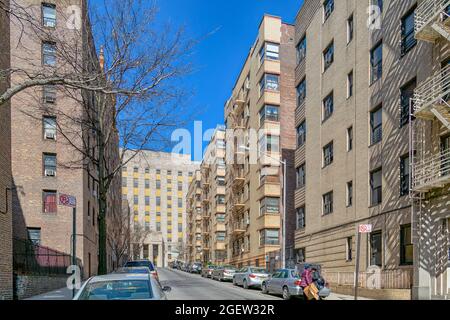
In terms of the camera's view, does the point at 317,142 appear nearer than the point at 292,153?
Yes

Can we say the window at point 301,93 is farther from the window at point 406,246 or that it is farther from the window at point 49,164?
the window at point 49,164

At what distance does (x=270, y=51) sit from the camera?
41.2m

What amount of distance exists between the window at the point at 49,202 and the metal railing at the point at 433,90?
24504 mm

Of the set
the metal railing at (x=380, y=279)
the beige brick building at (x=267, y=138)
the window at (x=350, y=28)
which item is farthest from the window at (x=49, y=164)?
the window at (x=350, y=28)

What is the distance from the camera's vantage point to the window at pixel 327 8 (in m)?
26.9

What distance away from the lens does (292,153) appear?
38719 millimetres

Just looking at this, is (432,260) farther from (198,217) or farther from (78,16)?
(198,217)

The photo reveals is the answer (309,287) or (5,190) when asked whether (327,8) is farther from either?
(5,190)

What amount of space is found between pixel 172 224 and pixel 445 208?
117 meters

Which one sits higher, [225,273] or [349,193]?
[349,193]

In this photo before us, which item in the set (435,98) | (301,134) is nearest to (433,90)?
(435,98)

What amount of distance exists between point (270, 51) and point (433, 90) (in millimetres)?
27147

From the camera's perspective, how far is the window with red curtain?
96.5 ft
